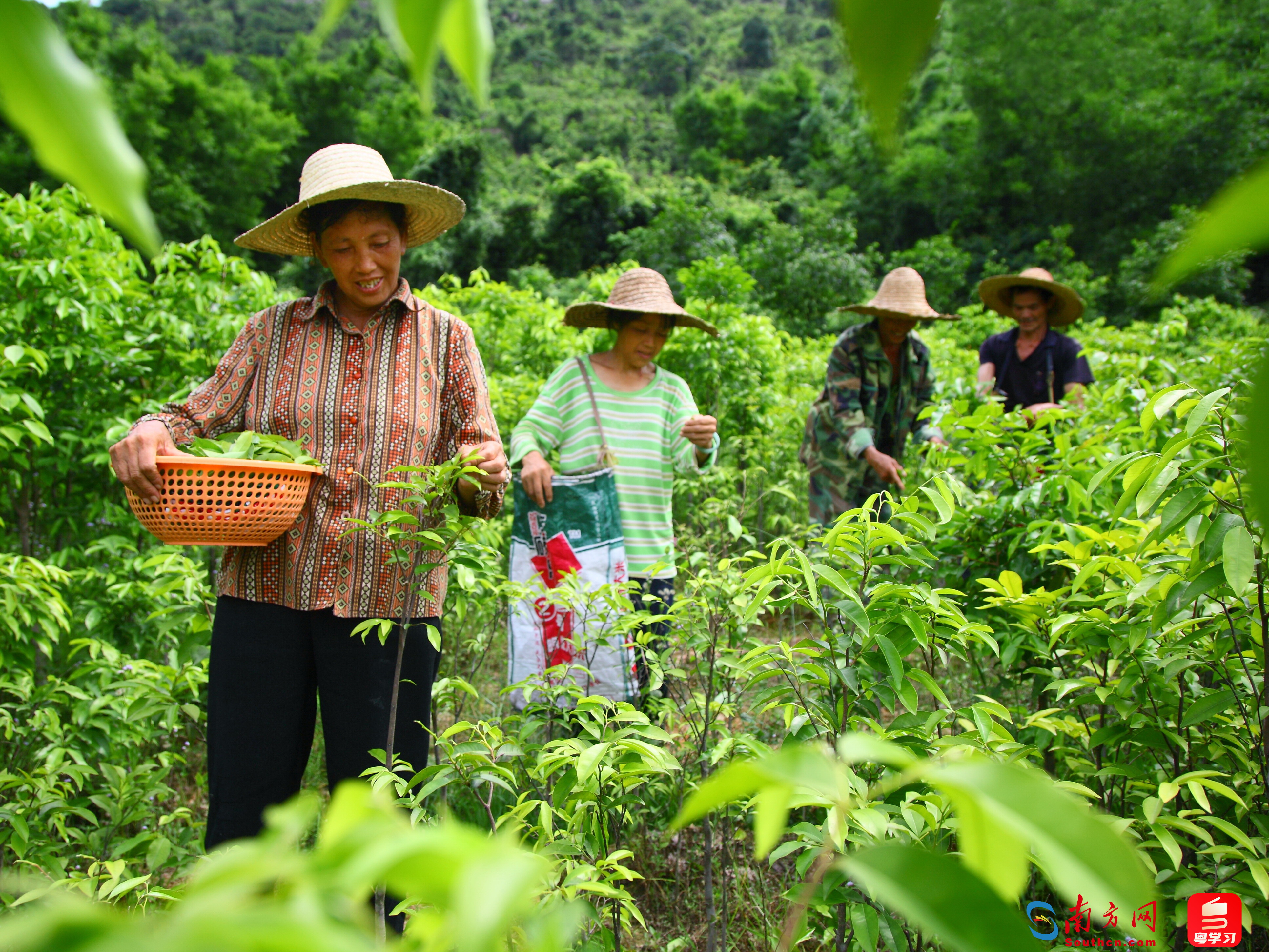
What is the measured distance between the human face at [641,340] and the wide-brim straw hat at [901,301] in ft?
2.83

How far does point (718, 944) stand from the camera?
206cm

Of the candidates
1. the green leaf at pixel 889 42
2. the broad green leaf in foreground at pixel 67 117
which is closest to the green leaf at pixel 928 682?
the green leaf at pixel 889 42

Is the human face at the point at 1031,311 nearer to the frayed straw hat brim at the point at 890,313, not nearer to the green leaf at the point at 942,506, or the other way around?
the frayed straw hat brim at the point at 890,313

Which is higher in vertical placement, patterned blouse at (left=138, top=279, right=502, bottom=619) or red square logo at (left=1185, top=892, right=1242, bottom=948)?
patterned blouse at (left=138, top=279, right=502, bottom=619)

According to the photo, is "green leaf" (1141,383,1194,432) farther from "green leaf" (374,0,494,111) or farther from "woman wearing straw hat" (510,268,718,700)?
"woman wearing straw hat" (510,268,718,700)

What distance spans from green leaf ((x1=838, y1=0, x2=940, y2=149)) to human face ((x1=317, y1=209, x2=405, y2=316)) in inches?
71.8

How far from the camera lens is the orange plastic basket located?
1.58m

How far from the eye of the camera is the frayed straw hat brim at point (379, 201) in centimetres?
196

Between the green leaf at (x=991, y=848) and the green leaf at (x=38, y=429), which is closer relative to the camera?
the green leaf at (x=991, y=848)

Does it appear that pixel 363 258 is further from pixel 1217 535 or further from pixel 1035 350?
pixel 1035 350

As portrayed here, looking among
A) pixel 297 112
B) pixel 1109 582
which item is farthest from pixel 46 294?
pixel 297 112

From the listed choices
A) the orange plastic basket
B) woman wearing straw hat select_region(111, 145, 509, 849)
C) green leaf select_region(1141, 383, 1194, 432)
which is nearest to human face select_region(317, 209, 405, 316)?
woman wearing straw hat select_region(111, 145, 509, 849)

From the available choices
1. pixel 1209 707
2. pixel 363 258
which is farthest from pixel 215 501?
pixel 1209 707

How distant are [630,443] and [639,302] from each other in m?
0.54
